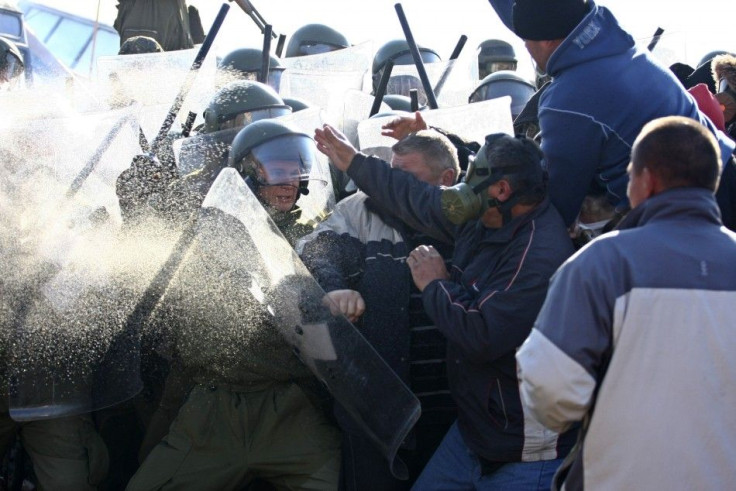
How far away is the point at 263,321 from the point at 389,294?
50 centimetres

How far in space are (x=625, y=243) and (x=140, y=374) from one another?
7.68 ft

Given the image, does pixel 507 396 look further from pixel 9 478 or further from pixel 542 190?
pixel 9 478

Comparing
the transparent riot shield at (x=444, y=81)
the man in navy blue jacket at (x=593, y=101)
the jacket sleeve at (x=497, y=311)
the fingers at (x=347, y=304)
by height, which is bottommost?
the transparent riot shield at (x=444, y=81)

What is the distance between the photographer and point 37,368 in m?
4.02

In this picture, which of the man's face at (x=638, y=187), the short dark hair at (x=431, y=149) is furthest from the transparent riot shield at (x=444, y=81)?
the man's face at (x=638, y=187)

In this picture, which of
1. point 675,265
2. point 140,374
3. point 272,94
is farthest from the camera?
point 272,94

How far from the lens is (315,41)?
8922mm

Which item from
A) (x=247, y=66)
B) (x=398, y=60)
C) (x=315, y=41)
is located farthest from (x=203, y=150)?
(x=315, y=41)

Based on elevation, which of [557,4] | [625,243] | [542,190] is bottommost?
[542,190]

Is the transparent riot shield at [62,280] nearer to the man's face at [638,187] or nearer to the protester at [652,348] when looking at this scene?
the protester at [652,348]

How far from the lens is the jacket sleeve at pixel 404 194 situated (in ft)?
12.3

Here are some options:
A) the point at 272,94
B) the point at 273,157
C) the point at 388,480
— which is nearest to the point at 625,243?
the point at 388,480

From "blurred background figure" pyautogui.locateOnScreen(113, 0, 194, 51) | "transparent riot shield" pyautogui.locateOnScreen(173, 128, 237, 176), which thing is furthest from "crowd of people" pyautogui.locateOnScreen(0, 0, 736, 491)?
"blurred background figure" pyautogui.locateOnScreen(113, 0, 194, 51)

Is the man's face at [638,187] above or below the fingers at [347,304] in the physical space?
above
